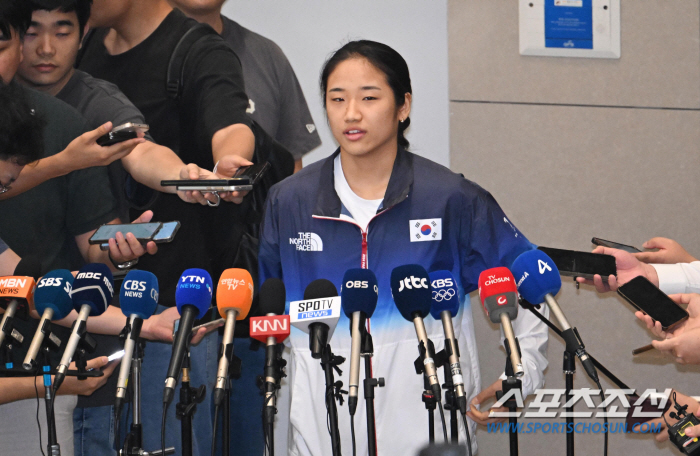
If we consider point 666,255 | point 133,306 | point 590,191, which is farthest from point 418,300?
point 590,191

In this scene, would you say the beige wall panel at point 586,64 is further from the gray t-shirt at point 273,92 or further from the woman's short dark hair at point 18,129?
the woman's short dark hair at point 18,129

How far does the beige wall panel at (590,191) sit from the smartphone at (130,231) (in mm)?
1614

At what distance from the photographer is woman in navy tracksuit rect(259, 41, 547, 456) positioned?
2430mm

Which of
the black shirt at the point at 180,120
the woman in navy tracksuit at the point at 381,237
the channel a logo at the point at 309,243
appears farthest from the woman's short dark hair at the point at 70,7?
the channel a logo at the point at 309,243

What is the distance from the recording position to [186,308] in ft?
5.76

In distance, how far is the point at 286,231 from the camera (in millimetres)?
2629

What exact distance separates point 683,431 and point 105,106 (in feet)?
8.96

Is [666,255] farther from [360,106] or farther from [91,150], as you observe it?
[91,150]

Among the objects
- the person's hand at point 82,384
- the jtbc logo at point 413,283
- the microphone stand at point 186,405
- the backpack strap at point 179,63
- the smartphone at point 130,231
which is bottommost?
the person's hand at point 82,384

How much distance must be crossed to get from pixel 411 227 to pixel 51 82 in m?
1.88

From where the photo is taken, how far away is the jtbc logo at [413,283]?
1.82 m

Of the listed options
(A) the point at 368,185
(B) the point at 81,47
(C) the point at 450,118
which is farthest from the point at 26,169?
(C) the point at 450,118

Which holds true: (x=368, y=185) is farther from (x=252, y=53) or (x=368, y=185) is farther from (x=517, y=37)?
(x=517, y=37)

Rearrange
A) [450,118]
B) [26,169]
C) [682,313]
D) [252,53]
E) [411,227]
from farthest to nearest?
[450,118], [252,53], [26,169], [411,227], [682,313]
